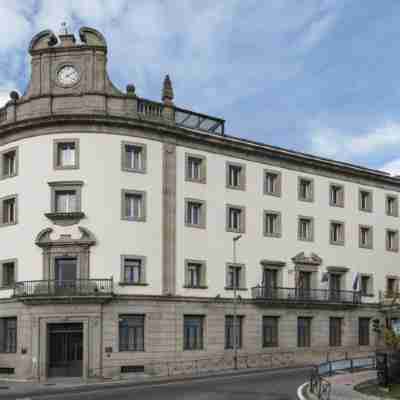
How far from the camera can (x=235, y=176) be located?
62469 mm

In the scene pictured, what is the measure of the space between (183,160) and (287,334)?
16.9 metres

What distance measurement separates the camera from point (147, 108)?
5738 centimetres

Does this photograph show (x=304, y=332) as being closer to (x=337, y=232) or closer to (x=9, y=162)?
(x=337, y=232)

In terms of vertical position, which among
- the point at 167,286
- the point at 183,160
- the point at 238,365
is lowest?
the point at 238,365

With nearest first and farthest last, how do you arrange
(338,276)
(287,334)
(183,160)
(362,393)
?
1. (362,393)
2. (183,160)
3. (287,334)
4. (338,276)

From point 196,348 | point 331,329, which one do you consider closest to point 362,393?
point 196,348

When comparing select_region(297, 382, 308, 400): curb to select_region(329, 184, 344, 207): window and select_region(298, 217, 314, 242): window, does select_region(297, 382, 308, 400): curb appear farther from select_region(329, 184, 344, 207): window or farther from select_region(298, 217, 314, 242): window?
select_region(329, 184, 344, 207): window

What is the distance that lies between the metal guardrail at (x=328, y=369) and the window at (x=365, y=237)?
19.8 m

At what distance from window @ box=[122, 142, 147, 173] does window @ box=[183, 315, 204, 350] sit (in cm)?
1152

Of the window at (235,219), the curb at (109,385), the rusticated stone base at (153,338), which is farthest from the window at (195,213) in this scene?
the curb at (109,385)

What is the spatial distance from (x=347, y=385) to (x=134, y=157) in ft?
77.4

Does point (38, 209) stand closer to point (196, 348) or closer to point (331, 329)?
point (196, 348)

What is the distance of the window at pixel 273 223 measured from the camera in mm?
→ 63688

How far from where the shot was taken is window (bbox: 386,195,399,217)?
74.6 m
